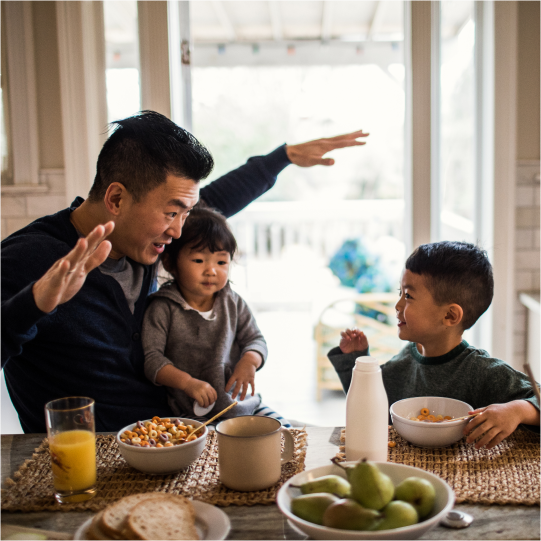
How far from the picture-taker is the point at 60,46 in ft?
7.86

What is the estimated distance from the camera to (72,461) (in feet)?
3.09

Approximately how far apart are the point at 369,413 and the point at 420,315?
501mm

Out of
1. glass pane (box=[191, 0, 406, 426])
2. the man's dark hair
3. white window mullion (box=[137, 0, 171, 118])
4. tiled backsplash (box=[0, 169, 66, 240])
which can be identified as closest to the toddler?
the man's dark hair

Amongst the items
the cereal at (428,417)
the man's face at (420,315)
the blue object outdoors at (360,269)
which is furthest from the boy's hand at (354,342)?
the blue object outdoors at (360,269)

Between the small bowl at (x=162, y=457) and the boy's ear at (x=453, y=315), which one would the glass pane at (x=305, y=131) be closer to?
the boy's ear at (x=453, y=315)

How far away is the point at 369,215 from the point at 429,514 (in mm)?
5591

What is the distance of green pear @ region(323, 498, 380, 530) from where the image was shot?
0.72 meters

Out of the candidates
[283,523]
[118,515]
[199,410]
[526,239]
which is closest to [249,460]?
[283,523]

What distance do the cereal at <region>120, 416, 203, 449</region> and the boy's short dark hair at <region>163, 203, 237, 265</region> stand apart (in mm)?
644

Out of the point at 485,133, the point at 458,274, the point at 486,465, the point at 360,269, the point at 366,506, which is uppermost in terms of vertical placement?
the point at 485,133

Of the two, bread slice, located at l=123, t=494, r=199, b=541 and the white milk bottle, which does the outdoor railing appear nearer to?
the white milk bottle

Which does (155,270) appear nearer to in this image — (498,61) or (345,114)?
(498,61)

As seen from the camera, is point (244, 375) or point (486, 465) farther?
point (244, 375)

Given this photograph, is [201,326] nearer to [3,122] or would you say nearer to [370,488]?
[370,488]
